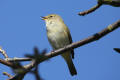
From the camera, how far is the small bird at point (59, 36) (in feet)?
15.9

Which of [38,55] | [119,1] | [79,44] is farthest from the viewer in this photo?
[79,44]

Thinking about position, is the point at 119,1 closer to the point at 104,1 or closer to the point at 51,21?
the point at 104,1

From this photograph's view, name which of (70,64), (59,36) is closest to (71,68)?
(70,64)

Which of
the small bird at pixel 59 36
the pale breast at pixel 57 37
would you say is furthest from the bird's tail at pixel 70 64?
the pale breast at pixel 57 37

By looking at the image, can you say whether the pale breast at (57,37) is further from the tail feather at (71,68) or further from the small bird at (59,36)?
the tail feather at (71,68)

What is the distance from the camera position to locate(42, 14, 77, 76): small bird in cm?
484

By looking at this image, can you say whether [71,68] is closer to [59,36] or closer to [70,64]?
[70,64]

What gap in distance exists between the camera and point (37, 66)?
68 centimetres

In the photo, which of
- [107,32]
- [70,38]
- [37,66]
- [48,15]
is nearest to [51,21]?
[48,15]

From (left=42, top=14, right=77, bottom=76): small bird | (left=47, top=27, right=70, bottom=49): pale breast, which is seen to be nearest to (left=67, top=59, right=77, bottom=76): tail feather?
(left=42, top=14, right=77, bottom=76): small bird

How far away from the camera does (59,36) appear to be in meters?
4.84

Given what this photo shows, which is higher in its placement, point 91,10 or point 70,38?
point 91,10

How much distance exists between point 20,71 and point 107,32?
87 cm

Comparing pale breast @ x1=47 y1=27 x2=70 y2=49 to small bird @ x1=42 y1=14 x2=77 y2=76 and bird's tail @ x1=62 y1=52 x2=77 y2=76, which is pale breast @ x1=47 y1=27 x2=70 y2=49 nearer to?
small bird @ x1=42 y1=14 x2=77 y2=76
